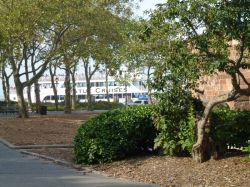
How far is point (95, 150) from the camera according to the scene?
40.8 feet

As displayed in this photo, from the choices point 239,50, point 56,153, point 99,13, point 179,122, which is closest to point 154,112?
point 179,122

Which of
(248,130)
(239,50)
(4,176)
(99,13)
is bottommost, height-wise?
(4,176)

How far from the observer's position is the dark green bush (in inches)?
430

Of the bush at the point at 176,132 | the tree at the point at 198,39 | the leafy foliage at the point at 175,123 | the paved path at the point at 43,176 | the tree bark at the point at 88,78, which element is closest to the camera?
the tree at the point at 198,39

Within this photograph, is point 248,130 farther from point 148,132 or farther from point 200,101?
point 148,132

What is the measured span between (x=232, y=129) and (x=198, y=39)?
2.20 meters

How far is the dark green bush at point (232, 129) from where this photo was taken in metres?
10.9

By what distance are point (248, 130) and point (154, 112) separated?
6.74 ft

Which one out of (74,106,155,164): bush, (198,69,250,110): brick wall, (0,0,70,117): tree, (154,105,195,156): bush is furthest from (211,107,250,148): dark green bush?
(0,0,70,117): tree

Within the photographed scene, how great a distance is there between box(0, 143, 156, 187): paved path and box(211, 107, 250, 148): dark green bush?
2.15 metres

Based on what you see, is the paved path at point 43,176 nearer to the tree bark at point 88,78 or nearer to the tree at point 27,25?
the tree at point 27,25

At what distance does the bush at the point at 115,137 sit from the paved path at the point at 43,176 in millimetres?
684

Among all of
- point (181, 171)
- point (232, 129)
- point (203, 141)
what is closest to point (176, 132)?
point (203, 141)

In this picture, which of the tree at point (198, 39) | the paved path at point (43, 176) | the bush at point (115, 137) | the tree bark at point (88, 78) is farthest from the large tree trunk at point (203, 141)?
the tree bark at point (88, 78)
